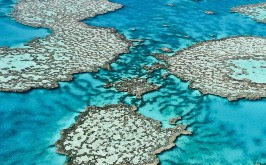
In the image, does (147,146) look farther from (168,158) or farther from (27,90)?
(27,90)

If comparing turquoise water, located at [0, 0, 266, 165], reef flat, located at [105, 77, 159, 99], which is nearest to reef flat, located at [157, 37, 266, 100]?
turquoise water, located at [0, 0, 266, 165]

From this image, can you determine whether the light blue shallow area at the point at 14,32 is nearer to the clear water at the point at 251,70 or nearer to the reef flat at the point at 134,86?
the reef flat at the point at 134,86

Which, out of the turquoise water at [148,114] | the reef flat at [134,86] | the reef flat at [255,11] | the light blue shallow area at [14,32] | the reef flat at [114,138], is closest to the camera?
the reef flat at [114,138]

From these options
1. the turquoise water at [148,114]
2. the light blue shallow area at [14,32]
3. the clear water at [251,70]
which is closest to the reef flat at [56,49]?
the light blue shallow area at [14,32]

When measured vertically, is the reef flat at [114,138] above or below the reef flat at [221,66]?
below

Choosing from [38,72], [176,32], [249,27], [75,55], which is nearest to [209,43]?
[176,32]

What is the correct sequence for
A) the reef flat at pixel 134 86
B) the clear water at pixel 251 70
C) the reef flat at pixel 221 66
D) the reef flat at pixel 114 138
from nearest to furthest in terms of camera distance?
the reef flat at pixel 114 138 → the reef flat at pixel 134 86 → the reef flat at pixel 221 66 → the clear water at pixel 251 70

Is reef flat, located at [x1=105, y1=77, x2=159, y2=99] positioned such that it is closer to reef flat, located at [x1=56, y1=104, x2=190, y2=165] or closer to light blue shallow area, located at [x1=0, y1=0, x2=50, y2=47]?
reef flat, located at [x1=56, y1=104, x2=190, y2=165]

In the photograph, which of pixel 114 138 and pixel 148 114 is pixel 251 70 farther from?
pixel 114 138
